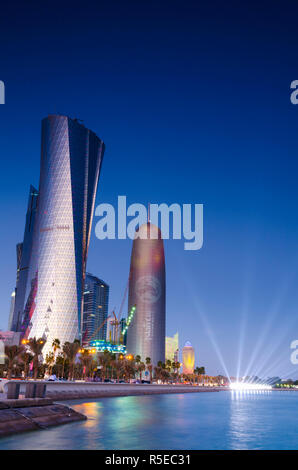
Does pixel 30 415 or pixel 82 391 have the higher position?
pixel 30 415

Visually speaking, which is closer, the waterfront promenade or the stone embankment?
the stone embankment

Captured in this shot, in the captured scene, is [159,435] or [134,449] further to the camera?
[159,435]

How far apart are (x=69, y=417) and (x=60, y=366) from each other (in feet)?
394

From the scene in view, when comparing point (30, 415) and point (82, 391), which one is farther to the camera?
point (82, 391)

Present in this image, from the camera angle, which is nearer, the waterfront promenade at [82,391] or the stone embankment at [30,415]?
the stone embankment at [30,415]

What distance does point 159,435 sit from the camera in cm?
3947

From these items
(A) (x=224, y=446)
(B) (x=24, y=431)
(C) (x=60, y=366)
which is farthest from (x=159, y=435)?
(C) (x=60, y=366)

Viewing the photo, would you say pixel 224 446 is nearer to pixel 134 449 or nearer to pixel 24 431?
pixel 134 449
